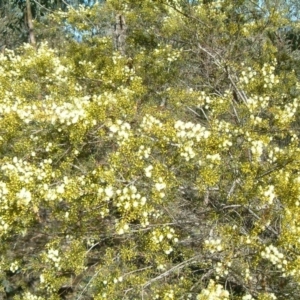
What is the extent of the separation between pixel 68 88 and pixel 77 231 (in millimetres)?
2422

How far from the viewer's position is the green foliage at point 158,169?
4.34m

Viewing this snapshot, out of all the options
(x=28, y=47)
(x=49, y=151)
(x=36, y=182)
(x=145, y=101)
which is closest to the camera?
(x=36, y=182)

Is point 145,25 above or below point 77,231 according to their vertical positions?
above

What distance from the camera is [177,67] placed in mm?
7777

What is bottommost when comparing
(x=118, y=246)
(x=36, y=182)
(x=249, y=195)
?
(x=118, y=246)

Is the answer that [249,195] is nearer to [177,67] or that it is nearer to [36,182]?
[36,182]

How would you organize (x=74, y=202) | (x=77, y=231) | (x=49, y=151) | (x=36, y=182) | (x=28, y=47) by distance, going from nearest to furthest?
(x=36, y=182) → (x=74, y=202) → (x=49, y=151) → (x=77, y=231) → (x=28, y=47)

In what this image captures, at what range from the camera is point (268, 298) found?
453cm

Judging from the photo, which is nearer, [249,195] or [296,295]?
[249,195]

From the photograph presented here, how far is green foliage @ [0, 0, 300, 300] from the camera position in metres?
4.34

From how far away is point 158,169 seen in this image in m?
4.41

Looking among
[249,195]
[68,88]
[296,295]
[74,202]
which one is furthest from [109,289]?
[68,88]

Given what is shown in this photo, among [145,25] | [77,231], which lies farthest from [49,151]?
[145,25]

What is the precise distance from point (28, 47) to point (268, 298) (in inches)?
239
